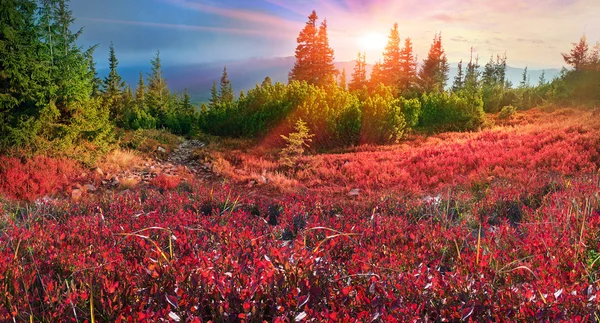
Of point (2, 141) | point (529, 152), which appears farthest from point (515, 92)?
point (2, 141)

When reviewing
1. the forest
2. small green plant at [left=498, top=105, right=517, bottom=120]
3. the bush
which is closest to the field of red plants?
the forest

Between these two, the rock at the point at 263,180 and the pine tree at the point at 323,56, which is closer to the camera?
the rock at the point at 263,180

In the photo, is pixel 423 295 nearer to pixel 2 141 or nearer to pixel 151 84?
pixel 2 141

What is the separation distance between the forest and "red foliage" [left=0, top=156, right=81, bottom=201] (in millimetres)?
78

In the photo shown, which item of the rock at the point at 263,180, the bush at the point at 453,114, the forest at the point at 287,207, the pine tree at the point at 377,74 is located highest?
the pine tree at the point at 377,74

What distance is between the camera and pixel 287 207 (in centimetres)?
507

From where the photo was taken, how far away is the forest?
2.08 metres

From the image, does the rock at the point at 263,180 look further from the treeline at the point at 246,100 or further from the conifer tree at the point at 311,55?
the conifer tree at the point at 311,55

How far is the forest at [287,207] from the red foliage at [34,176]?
78 millimetres

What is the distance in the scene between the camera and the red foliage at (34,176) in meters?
10.4

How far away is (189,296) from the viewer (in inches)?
79.9

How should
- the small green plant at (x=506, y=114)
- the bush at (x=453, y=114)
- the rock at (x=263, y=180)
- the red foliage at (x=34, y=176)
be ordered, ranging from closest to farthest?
the red foliage at (x=34, y=176) → the rock at (x=263, y=180) → the bush at (x=453, y=114) → the small green plant at (x=506, y=114)

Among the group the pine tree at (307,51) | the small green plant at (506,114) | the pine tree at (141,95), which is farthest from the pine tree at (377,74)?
the pine tree at (141,95)

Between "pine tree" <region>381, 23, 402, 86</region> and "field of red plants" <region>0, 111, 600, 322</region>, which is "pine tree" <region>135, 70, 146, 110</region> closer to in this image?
"pine tree" <region>381, 23, 402, 86</region>
